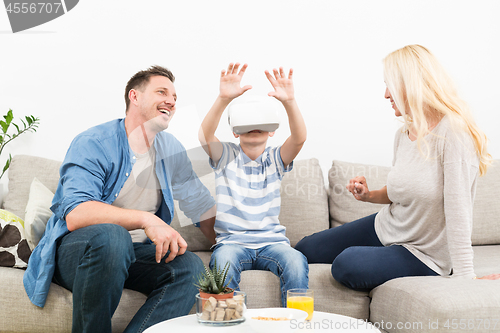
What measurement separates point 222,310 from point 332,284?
22.5 inches

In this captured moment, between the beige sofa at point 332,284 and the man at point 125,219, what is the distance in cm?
7

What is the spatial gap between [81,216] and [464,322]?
1.07 m

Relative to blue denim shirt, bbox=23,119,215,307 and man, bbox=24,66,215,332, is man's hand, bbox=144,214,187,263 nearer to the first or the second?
man, bbox=24,66,215,332

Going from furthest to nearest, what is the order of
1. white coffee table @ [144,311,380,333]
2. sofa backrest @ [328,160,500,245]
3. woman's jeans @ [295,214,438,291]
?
sofa backrest @ [328,160,500,245], woman's jeans @ [295,214,438,291], white coffee table @ [144,311,380,333]

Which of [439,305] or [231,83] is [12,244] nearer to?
[231,83]

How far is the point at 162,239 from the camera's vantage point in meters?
1.17

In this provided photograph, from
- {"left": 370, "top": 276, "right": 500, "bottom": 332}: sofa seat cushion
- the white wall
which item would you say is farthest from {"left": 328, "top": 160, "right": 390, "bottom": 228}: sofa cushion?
{"left": 370, "top": 276, "right": 500, "bottom": 332}: sofa seat cushion

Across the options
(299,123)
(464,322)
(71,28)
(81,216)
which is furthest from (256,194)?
(71,28)

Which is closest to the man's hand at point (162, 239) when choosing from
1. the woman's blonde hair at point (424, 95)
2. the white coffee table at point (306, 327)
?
the white coffee table at point (306, 327)

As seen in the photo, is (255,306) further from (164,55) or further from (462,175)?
(164,55)

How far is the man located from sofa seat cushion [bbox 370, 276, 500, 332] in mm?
581

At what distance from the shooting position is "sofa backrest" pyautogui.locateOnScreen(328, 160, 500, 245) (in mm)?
1882

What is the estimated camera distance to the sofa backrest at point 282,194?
1774mm

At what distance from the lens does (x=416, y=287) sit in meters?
1.13
